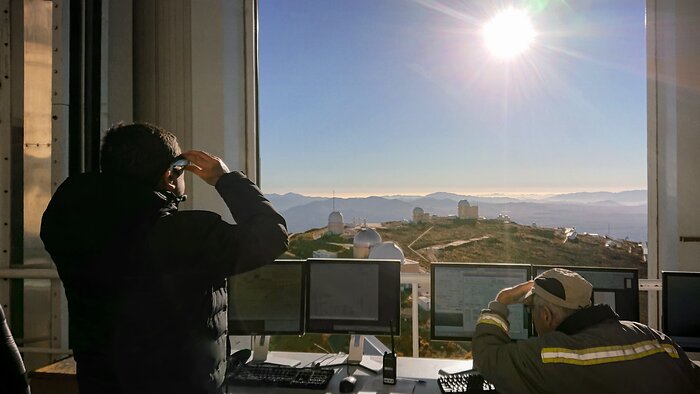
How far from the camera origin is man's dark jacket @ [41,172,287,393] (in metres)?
1.04

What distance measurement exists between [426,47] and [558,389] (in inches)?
106

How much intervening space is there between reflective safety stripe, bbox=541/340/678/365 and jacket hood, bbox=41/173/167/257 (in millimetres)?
1120

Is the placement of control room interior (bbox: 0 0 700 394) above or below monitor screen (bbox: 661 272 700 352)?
above

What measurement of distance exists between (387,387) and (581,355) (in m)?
0.93

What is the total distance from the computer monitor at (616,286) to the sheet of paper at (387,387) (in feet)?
2.78

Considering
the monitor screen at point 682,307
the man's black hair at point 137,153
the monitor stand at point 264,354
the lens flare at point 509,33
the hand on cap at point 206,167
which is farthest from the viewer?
the lens flare at point 509,33

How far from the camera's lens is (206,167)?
50.4 inches

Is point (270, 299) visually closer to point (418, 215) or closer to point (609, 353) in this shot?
point (609, 353)

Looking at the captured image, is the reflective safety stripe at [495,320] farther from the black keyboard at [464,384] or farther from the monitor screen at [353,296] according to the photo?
the monitor screen at [353,296]

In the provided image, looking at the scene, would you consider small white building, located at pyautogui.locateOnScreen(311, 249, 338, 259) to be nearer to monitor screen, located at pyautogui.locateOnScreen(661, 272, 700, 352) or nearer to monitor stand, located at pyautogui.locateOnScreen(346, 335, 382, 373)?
monitor stand, located at pyautogui.locateOnScreen(346, 335, 382, 373)

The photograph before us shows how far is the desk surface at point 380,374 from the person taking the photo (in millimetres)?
1964

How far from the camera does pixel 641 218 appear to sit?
8.95 feet

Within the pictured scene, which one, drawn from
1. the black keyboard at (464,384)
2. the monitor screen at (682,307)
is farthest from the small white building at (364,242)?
the monitor screen at (682,307)

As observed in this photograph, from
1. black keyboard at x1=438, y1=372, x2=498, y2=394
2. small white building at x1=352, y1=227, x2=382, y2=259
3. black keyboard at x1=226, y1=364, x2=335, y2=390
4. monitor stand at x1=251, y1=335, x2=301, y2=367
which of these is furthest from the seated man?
small white building at x1=352, y1=227, x2=382, y2=259
